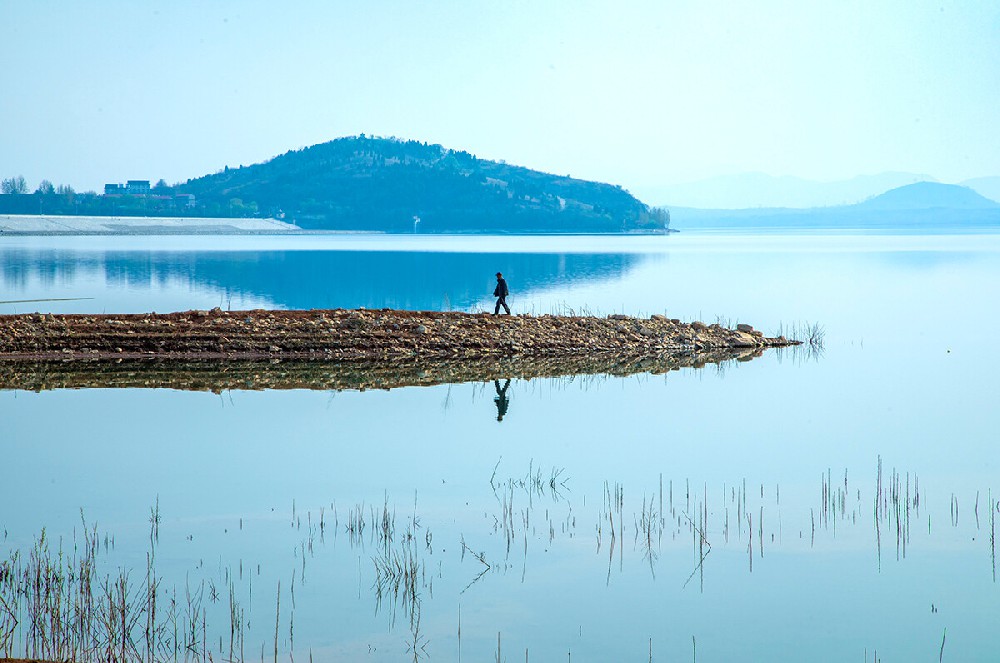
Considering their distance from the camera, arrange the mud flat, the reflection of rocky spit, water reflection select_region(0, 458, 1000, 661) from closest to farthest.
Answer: water reflection select_region(0, 458, 1000, 661)
the reflection of rocky spit
the mud flat

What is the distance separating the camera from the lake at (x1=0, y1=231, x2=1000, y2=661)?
10.1m

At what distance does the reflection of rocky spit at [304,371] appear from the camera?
80.3 feet

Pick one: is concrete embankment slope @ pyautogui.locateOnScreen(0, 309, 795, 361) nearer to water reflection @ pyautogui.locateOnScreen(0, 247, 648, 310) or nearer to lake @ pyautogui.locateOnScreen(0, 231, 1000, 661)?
lake @ pyautogui.locateOnScreen(0, 231, 1000, 661)

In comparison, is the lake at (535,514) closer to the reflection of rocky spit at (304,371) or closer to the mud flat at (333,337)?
the reflection of rocky spit at (304,371)

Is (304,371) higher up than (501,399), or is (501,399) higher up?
(304,371)

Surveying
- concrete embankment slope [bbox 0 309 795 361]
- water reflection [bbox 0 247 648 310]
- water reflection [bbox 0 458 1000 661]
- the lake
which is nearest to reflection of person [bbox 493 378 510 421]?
the lake

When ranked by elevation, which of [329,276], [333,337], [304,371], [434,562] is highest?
[329,276]

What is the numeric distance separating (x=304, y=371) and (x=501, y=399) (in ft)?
18.4

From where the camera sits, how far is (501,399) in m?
23.0

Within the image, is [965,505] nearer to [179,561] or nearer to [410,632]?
[410,632]

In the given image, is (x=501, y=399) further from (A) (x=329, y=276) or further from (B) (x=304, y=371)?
(A) (x=329, y=276)

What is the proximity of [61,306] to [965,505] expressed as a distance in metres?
36.9

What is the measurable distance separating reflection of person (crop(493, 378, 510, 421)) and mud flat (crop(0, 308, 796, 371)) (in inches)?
156

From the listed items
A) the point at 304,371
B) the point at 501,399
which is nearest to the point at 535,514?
the point at 501,399
